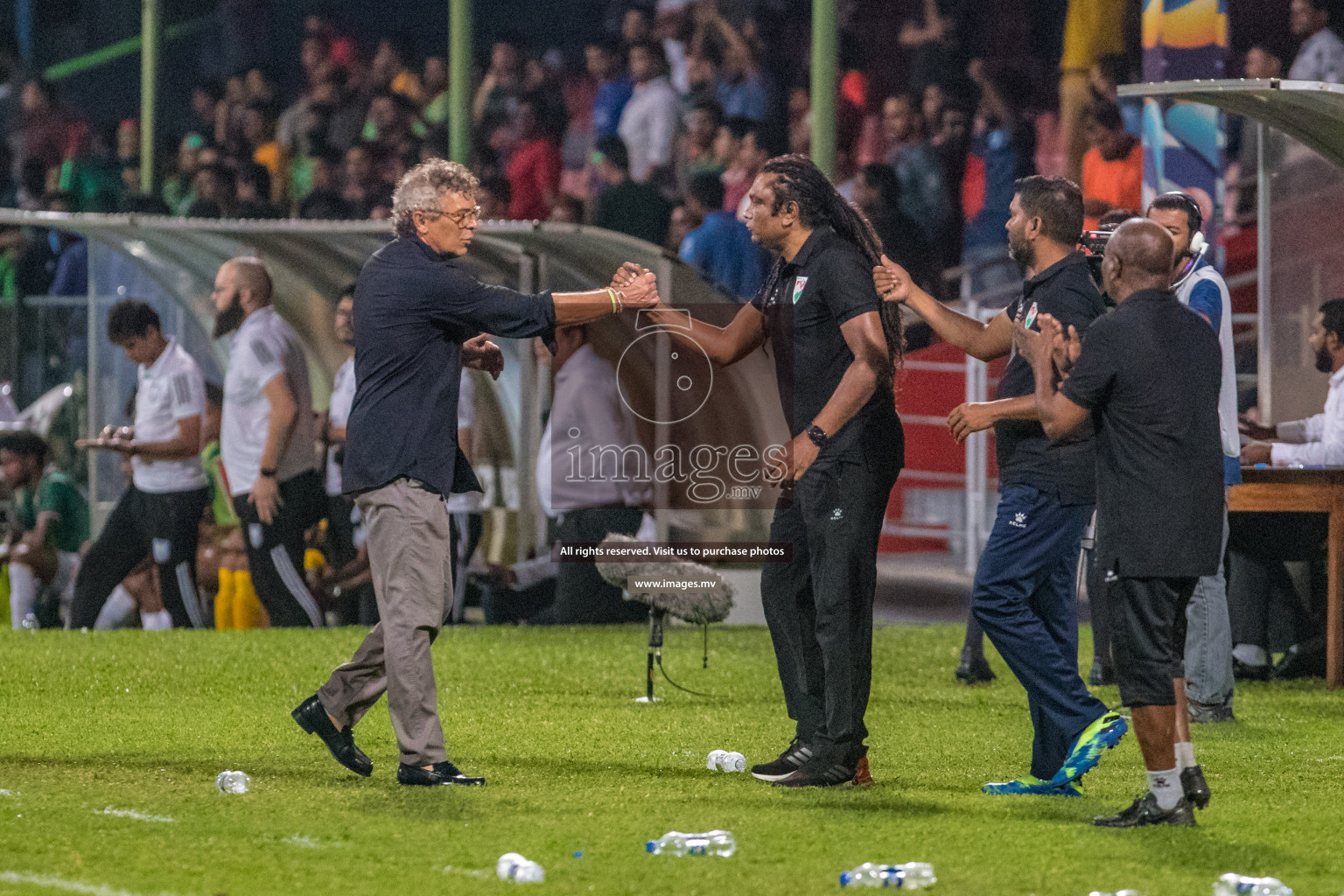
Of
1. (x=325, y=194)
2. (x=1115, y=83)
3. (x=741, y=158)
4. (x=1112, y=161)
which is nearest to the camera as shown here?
(x=1112, y=161)

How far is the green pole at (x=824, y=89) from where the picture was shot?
13.3m

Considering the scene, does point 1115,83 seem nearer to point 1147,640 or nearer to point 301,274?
point 301,274

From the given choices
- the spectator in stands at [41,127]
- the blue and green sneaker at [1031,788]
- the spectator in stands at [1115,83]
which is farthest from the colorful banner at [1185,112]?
the spectator in stands at [41,127]

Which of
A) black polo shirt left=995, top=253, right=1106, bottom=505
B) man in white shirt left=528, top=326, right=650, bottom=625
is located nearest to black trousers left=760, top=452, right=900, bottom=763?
black polo shirt left=995, top=253, right=1106, bottom=505

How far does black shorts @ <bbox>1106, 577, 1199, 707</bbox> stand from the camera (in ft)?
17.2

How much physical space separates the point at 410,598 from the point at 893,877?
2.08 metres

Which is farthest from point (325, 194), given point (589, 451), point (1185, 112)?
point (1185, 112)

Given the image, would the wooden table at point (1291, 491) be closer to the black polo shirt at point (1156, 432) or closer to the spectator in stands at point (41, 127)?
the black polo shirt at point (1156, 432)

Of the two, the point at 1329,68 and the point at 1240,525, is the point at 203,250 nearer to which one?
the point at 1240,525

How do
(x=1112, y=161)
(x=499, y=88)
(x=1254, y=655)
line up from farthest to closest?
(x=499, y=88) → (x=1112, y=161) → (x=1254, y=655)

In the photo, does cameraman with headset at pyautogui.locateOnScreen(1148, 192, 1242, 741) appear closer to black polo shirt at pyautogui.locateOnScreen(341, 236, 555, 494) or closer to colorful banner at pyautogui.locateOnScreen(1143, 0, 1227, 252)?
black polo shirt at pyautogui.locateOnScreen(341, 236, 555, 494)

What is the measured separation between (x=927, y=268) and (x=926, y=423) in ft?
4.80

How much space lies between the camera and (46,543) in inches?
491

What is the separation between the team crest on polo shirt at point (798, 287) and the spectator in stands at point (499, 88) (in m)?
11.9
